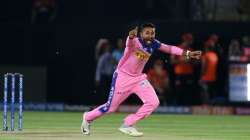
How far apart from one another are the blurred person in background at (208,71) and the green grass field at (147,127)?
1.63 m

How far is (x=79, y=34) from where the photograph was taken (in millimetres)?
25047

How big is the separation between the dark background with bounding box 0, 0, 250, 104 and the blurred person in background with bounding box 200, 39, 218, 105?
0.90 feet

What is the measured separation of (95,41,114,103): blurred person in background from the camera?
81.4ft

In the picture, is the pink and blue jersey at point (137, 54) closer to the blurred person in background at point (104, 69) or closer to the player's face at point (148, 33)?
the player's face at point (148, 33)

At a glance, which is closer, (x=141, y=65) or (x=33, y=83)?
(x=141, y=65)

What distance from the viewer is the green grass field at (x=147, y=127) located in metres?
14.9

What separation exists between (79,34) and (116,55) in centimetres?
118

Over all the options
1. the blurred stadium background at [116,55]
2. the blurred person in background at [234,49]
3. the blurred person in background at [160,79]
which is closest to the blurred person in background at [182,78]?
the blurred stadium background at [116,55]

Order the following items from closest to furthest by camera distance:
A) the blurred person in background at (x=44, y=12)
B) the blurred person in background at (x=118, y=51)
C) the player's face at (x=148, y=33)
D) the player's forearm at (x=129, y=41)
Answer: the player's forearm at (x=129, y=41), the player's face at (x=148, y=33), the blurred person in background at (x=118, y=51), the blurred person in background at (x=44, y=12)

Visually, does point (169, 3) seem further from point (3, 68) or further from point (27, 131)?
point (27, 131)

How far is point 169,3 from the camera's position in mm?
25594

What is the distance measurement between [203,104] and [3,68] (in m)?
5.66

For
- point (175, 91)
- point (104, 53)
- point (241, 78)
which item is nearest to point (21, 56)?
point (104, 53)

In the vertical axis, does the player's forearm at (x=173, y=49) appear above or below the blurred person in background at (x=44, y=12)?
below
